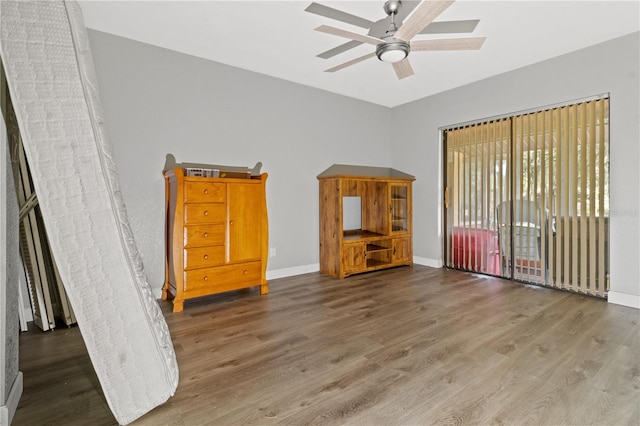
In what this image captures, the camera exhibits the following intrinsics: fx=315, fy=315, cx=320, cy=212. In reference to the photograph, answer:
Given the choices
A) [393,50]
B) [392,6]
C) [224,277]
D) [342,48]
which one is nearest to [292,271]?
[224,277]

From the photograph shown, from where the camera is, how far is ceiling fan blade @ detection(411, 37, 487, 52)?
89.7 inches

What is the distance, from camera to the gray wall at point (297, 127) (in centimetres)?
300

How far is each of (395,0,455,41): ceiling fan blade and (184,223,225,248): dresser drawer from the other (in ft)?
7.35

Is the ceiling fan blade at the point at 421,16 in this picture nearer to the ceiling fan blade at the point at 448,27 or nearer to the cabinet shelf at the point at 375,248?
the ceiling fan blade at the point at 448,27

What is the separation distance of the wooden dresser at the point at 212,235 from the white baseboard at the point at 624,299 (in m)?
3.42

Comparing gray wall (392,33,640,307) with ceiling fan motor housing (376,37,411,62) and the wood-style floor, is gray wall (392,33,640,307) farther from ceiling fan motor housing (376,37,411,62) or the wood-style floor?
ceiling fan motor housing (376,37,411,62)

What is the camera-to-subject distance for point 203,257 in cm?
296

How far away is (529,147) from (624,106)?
2.76ft

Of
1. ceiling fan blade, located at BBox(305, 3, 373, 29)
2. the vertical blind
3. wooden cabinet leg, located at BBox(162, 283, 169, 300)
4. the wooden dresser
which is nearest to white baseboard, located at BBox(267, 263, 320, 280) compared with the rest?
the wooden dresser

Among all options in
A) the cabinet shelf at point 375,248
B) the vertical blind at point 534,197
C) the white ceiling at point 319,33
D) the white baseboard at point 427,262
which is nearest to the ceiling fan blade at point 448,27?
the white ceiling at point 319,33

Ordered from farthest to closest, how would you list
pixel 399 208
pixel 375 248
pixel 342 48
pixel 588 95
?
pixel 399 208, pixel 375 248, pixel 588 95, pixel 342 48

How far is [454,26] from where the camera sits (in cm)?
240

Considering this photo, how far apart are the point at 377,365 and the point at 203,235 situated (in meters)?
1.92

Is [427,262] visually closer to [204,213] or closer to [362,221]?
[362,221]
